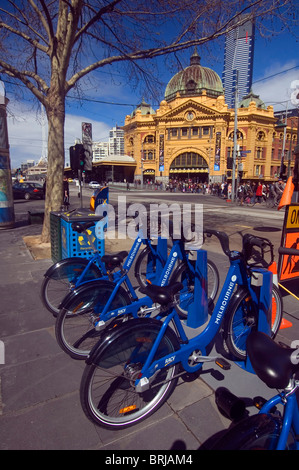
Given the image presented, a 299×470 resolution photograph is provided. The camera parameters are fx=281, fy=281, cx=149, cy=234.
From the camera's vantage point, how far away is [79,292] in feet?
9.95

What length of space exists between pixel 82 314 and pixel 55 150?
6067 millimetres

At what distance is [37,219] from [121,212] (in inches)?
186

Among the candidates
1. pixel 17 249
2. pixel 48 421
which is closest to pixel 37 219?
pixel 17 249

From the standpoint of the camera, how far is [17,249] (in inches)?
315

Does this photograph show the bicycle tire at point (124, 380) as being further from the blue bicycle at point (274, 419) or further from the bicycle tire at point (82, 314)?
the blue bicycle at point (274, 419)

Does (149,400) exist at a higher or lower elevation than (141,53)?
lower

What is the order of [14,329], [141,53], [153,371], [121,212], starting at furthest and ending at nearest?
[121,212]
[141,53]
[14,329]
[153,371]

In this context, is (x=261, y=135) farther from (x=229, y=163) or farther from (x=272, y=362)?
(x=272, y=362)

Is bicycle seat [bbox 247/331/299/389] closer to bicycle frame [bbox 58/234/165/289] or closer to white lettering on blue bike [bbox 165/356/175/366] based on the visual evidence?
white lettering on blue bike [bbox 165/356/175/366]

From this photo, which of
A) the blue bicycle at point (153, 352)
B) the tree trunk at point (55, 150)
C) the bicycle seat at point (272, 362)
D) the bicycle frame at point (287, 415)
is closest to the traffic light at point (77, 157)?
the tree trunk at point (55, 150)

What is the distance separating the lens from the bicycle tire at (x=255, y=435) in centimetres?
139

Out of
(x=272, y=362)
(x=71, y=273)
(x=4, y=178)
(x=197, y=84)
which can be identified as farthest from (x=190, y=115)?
(x=272, y=362)

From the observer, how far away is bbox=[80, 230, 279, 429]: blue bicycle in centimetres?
212
